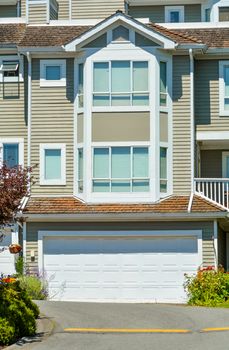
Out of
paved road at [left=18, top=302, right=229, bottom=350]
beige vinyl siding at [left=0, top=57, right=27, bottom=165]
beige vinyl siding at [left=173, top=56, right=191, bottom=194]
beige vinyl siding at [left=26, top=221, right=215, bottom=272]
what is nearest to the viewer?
paved road at [left=18, top=302, right=229, bottom=350]

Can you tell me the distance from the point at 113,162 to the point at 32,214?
3.40 m

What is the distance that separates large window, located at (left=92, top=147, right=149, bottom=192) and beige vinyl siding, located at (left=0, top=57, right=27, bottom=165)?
368 centimetres

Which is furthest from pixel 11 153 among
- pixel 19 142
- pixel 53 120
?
pixel 53 120

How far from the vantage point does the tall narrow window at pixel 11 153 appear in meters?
33.8

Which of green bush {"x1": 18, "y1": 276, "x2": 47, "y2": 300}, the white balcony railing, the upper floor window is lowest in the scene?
green bush {"x1": 18, "y1": 276, "x2": 47, "y2": 300}

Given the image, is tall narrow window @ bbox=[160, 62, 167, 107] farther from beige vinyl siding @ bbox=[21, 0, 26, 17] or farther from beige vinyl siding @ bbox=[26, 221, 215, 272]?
beige vinyl siding @ bbox=[21, 0, 26, 17]

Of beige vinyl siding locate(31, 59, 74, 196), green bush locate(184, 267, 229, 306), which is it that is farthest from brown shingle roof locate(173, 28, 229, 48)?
green bush locate(184, 267, 229, 306)

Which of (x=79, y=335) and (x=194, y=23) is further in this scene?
(x=194, y=23)

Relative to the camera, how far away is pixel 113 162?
3183 centimetres

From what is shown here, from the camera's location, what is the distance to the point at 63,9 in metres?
38.4

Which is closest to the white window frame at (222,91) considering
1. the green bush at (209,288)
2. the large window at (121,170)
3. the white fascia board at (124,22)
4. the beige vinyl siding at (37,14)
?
the white fascia board at (124,22)

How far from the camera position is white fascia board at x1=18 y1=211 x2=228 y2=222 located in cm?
3066

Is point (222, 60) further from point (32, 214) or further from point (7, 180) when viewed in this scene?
point (7, 180)

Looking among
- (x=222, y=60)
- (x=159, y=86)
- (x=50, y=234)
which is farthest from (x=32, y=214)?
(x=222, y=60)
